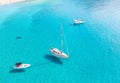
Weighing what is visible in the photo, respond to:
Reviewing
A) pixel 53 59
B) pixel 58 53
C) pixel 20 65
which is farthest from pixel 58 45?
pixel 20 65

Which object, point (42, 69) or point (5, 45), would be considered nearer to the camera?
point (42, 69)

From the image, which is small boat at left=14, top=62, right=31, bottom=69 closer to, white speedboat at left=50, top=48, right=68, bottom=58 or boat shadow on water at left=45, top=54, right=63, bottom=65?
boat shadow on water at left=45, top=54, right=63, bottom=65

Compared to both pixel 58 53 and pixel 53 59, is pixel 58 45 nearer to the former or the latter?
pixel 58 53

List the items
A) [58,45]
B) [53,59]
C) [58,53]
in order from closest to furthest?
[58,53] → [53,59] → [58,45]

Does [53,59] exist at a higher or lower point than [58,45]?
higher

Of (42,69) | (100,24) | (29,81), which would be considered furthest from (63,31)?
(29,81)

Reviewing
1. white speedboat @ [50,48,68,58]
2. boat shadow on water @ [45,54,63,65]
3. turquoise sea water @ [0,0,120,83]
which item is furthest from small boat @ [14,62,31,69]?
white speedboat @ [50,48,68,58]

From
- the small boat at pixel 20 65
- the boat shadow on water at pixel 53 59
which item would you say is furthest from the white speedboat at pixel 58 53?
the small boat at pixel 20 65

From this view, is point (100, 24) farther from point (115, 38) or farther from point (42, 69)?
point (42, 69)
